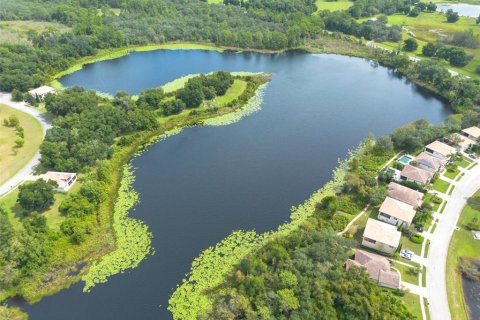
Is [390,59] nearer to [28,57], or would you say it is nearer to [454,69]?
[454,69]

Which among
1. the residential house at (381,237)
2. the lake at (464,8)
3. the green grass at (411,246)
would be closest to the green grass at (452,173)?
the green grass at (411,246)

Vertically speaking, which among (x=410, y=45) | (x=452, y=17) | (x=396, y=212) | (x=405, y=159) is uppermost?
(x=452, y=17)

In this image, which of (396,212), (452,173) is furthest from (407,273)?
(452,173)

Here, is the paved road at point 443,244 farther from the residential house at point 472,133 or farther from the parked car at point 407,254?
the residential house at point 472,133

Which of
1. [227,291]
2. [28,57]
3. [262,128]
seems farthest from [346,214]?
[28,57]

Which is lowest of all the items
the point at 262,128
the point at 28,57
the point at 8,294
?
the point at 8,294

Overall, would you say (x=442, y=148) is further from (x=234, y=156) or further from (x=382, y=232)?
(x=234, y=156)
